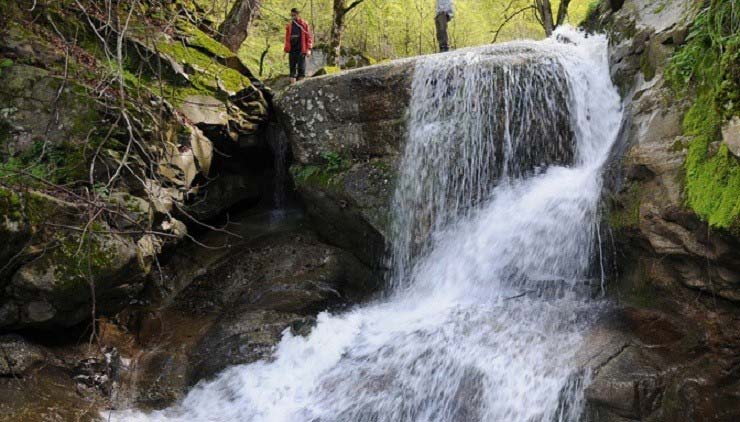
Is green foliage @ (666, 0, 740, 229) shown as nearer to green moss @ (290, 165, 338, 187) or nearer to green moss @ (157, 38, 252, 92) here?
green moss @ (290, 165, 338, 187)

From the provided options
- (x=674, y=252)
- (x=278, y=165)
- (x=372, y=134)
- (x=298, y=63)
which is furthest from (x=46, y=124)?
(x=674, y=252)

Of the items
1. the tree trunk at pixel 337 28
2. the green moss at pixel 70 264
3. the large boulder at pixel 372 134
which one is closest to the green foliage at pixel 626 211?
the large boulder at pixel 372 134

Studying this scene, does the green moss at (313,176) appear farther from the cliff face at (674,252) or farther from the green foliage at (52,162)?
Answer: the cliff face at (674,252)

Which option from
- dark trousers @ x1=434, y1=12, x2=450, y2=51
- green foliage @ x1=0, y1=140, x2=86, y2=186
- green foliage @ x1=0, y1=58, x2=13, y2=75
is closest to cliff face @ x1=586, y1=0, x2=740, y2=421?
green foliage @ x1=0, y1=140, x2=86, y2=186

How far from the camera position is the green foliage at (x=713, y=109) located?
350 cm

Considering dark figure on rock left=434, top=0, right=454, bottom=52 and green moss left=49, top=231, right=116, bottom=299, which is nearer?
green moss left=49, top=231, right=116, bottom=299

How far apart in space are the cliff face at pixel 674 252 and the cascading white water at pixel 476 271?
375mm

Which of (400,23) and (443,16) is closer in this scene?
(443,16)

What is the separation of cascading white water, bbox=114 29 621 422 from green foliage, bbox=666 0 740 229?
50.6 inches

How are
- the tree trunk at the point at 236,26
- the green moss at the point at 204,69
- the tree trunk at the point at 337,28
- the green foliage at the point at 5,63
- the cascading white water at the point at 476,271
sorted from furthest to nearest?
1. the tree trunk at the point at 337,28
2. the tree trunk at the point at 236,26
3. the green moss at the point at 204,69
4. the green foliage at the point at 5,63
5. the cascading white water at the point at 476,271

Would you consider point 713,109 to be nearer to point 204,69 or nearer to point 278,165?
point 278,165

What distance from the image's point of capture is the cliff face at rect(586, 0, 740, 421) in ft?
11.8

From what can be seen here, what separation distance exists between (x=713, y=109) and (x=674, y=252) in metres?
1.10

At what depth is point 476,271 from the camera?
5.91 meters
